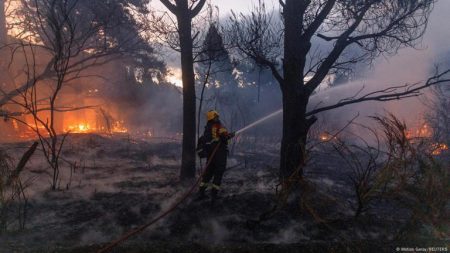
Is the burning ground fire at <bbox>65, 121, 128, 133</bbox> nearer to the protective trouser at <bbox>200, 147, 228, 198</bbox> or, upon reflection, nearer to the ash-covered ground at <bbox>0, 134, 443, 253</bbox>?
the ash-covered ground at <bbox>0, 134, 443, 253</bbox>

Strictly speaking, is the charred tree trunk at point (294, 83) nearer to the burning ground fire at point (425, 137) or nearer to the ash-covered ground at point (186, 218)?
the ash-covered ground at point (186, 218)

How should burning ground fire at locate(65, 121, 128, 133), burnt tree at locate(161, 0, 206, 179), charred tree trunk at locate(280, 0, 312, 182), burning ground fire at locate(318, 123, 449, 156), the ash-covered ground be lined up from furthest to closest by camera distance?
burning ground fire at locate(65, 121, 128, 133) < burnt tree at locate(161, 0, 206, 179) < charred tree trunk at locate(280, 0, 312, 182) < burning ground fire at locate(318, 123, 449, 156) < the ash-covered ground

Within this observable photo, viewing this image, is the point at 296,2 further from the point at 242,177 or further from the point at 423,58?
the point at 423,58

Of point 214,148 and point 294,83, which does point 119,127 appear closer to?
point 214,148

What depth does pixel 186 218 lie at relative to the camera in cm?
565

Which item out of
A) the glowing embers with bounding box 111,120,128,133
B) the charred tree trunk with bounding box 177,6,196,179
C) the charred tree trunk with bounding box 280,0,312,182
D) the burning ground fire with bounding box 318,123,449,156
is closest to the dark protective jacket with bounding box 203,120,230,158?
the charred tree trunk with bounding box 280,0,312,182

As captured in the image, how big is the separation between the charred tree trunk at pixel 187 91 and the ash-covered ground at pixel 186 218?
0.53 metres

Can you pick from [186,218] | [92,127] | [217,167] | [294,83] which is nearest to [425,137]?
[294,83]

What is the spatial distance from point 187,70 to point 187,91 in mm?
460

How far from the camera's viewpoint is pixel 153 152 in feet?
42.9

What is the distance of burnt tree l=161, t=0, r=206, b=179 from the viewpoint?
7.91m

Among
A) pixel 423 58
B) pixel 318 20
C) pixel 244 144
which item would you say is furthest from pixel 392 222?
pixel 423 58

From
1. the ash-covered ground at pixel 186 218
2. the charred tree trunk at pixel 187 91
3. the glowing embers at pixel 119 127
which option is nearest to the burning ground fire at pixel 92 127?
the glowing embers at pixel 119 127

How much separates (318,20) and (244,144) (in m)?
11.4
